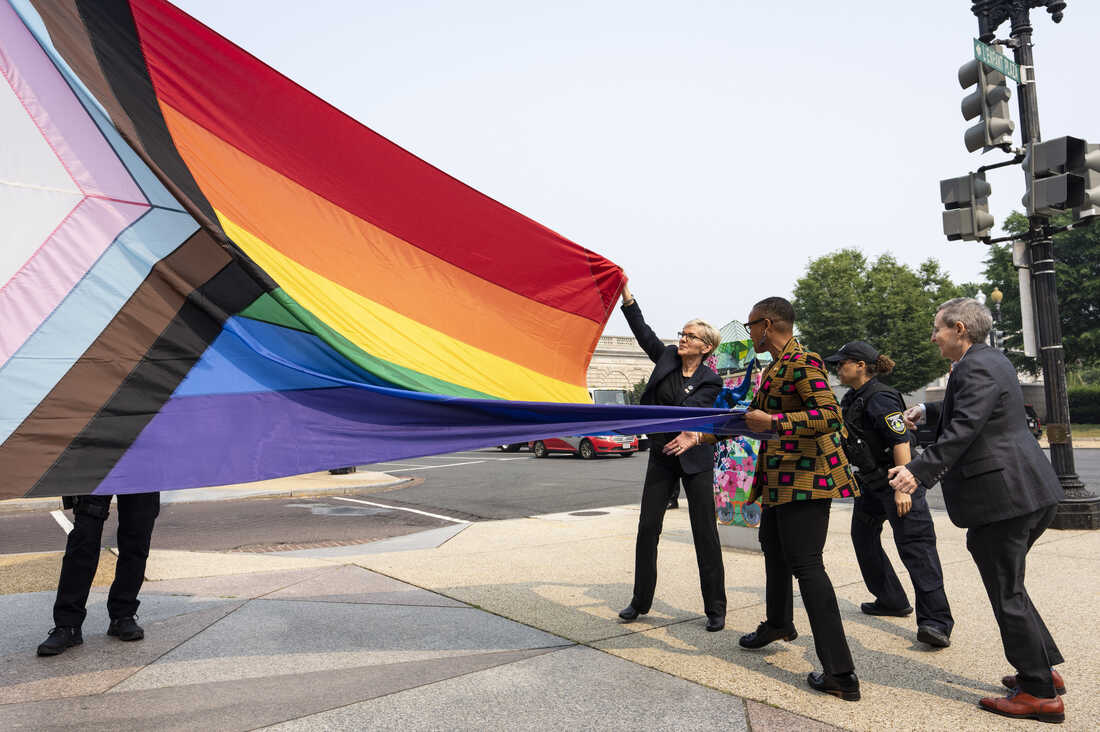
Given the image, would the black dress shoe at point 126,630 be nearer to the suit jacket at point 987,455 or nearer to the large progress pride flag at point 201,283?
the large progress pride flag at point 201,283

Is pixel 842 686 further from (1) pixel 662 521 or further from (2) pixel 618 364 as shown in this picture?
(2) pixel 618 364

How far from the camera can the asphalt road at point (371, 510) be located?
9.23 m

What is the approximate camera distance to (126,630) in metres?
4.67

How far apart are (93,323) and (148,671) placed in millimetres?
1916

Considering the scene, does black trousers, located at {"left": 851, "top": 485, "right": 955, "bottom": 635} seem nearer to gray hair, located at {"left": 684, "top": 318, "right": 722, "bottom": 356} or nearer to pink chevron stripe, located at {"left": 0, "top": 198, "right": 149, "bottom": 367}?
gray hair, located at {"left": 684, "top": 318, "right": 722, "bottom": 356}

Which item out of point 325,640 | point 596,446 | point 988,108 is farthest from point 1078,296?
point 325,640

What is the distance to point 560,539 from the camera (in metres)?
8.53

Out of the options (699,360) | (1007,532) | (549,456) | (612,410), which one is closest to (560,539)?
(699,360)

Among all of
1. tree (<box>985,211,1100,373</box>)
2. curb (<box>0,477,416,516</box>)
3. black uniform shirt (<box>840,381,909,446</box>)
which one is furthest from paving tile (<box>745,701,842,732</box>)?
tree (<box>985,211,1100,373</box>)

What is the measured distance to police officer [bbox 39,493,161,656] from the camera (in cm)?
448

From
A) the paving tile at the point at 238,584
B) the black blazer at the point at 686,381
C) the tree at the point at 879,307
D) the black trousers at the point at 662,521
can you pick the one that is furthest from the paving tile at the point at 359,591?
the tree at the point at 879,307

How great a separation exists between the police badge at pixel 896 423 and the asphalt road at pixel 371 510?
6.22m

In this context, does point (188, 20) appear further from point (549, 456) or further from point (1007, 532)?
point (549, 456)

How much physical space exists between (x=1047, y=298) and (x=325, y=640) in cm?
823
